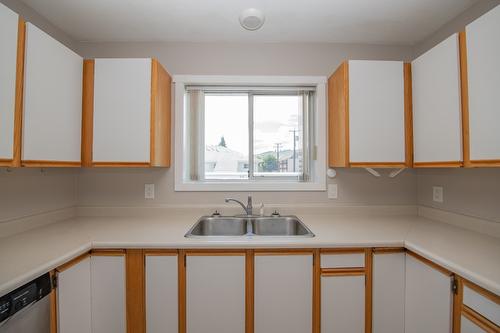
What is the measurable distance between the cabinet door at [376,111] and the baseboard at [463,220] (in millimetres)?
611

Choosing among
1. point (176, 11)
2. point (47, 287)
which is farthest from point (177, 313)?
point (176, 11)

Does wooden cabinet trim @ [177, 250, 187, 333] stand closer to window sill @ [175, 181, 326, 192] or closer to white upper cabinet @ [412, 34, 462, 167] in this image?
window sill @ [175, 181, 326, 192]

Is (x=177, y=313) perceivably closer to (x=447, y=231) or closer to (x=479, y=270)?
(x=479, y=270)

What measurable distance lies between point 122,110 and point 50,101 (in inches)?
15.5

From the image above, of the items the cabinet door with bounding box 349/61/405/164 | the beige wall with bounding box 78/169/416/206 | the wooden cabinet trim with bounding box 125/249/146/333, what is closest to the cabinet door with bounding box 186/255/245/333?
the wooden cabinet trim with bounding box 125/249/146/333

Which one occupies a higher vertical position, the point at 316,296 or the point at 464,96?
the point at 464,96

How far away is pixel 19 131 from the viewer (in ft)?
3.98

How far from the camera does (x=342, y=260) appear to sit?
1.37 meters

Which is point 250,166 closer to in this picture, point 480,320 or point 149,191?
point 149,191

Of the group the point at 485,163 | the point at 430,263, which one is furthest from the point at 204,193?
the point at 485,163

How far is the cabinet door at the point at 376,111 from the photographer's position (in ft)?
5.49

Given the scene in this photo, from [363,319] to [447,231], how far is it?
2.71 ft

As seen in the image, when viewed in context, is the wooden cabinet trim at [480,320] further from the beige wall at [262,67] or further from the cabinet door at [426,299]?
the beige wall at [262,67]

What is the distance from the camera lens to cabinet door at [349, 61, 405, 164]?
1.67 metres
